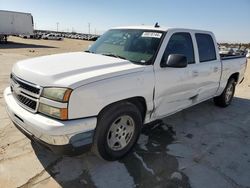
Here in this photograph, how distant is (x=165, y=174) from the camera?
11.1 feet

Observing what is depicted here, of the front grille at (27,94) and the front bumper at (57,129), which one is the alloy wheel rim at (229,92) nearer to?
the front bumper at (57,129)

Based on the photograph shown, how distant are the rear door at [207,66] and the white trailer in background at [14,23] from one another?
104 ft

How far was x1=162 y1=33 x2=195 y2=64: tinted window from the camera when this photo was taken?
4.09m

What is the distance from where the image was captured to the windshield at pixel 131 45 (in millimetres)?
3889

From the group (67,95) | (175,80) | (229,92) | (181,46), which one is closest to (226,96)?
(229,92)

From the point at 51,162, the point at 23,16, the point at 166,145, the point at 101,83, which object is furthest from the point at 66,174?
the point at 23,16

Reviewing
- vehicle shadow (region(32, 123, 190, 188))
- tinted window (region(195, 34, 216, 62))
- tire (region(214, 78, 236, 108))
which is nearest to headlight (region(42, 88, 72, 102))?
vehicle shadow (region(32, 123, 190, 188))

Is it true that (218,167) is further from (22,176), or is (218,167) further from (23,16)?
(23,16)

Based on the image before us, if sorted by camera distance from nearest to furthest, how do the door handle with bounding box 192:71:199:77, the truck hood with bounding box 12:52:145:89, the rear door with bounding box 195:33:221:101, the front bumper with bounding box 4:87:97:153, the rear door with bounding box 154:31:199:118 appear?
the front bumper with bounding box 4:87:97:153
the truck hood with bounding box 12:52:145:89
the rear door with bounding box 154:31:199:118
the door handle with bounding box 192:71:199:77
the rear door with bounding box 195:33:221:101

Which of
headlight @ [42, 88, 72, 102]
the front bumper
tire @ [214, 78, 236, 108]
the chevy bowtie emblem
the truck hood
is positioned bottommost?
tire @ [214, 78, 236, 108]

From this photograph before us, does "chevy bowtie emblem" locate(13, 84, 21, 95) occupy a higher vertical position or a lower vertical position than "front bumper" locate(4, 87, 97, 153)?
higher

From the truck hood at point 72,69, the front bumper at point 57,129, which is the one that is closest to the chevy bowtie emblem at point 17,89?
the truck hood at point 72,69

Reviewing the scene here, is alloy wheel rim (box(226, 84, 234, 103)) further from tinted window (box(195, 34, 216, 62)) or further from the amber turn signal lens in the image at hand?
the amber turn signal lens

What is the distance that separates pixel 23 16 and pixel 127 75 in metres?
34.3
